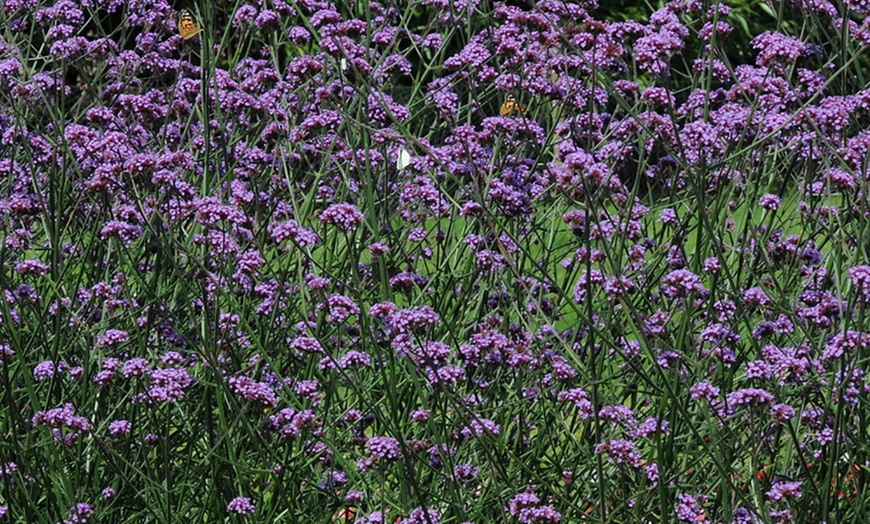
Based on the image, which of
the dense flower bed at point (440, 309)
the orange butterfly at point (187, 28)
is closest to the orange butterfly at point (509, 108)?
the dense flower bed at point (440, 309)

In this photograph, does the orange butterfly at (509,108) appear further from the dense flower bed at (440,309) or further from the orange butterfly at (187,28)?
the orange butterfly at (187,28)

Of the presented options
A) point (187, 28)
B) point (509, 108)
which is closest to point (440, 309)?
point (509, 108)

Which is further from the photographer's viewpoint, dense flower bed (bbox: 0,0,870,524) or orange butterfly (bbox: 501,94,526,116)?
orange butterfly (bbox: 501,94,526,116)

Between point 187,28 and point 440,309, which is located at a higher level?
point 187,28

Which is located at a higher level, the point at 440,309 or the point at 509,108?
the point at 509,108

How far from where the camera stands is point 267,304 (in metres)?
2.72

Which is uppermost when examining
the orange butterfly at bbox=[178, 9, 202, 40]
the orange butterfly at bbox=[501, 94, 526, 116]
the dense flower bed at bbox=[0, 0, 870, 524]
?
the orange butterfly at bbox=[501, 94, 526, 116]

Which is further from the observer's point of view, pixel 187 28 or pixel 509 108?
pixel 187 28

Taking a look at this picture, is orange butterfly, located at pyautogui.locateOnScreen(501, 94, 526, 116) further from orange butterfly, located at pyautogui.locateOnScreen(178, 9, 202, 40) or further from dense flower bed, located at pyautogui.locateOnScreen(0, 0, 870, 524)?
orange butterfly, located at pyautogui.locateOnScreen(178, 9, 202, 40)

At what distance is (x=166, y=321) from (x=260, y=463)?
1.31 feet

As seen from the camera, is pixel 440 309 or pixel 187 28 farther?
pixel 187 28

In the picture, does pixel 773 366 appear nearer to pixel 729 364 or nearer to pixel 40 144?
pixel 729 364

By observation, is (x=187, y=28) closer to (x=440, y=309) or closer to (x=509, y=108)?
(x=509, y=108)

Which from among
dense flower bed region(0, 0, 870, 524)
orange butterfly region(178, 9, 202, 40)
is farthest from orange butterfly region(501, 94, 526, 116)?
orange butterfly region(178, 9, 202, 40)
